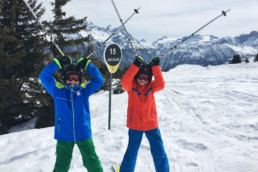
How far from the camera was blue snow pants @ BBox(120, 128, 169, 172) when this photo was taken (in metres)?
3.00

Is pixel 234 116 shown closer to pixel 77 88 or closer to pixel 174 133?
pixel 174 133

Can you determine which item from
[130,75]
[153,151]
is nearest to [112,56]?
[130,75]

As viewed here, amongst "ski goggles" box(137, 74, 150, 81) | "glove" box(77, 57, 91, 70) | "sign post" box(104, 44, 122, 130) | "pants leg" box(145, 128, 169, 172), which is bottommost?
"pants leg" box(145, 128, 169, 172)

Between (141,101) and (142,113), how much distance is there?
22 cm

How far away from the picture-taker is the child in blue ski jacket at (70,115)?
2.80 meters

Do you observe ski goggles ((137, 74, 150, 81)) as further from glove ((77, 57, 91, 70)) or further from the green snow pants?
the green snow pants

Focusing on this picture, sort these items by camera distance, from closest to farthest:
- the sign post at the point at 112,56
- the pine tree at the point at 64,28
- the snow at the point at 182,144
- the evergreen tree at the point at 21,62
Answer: the snow at the point at 182,144, the sign post at the point at 112,56, the evergreen tree at the point at 21,62, the pine tree at the point at 64,28

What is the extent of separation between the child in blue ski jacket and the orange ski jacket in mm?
754

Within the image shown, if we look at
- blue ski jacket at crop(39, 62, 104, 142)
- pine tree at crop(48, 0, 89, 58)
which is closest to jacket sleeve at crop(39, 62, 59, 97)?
blue ski jacket at crop(39, 62, 104, 142)

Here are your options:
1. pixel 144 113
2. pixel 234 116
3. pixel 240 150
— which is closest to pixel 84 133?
pixel 144 113

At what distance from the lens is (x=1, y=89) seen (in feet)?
32.2

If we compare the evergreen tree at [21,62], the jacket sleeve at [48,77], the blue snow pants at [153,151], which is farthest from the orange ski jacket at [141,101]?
the evergreen tree at [21,62]

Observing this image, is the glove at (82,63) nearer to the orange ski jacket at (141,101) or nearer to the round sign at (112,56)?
the orange ski jacket at (141,101)

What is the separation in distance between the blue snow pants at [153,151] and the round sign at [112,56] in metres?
2.68
